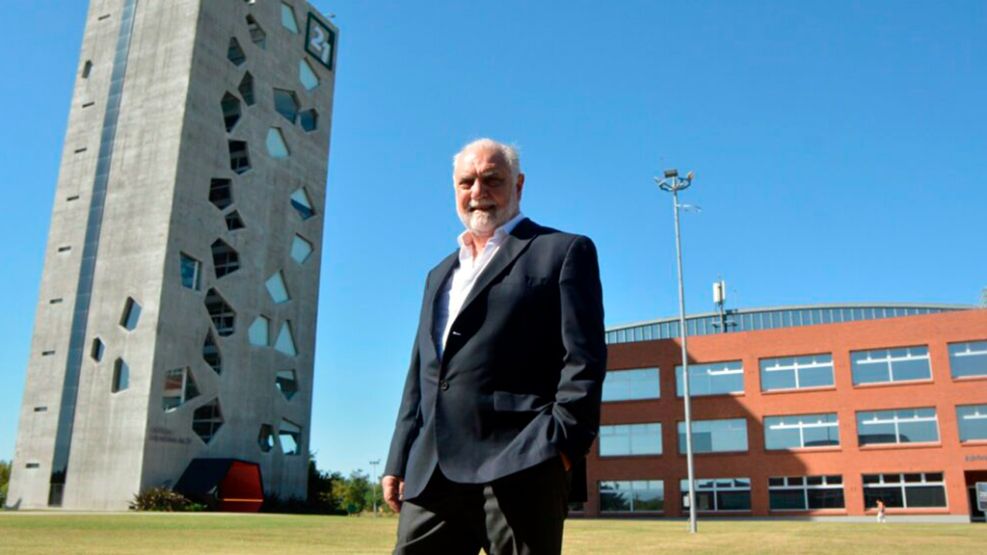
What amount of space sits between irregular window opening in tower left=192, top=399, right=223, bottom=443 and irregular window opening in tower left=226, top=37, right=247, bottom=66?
56.9 feet

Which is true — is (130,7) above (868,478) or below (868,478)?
above

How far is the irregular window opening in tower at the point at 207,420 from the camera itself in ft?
125

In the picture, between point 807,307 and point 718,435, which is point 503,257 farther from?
point 807,307

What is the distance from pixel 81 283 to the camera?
3881 centimetres

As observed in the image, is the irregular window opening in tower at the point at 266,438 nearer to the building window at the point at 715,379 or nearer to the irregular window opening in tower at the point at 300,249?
the irregular window opening in tower at the point at 300,249

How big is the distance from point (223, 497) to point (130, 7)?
24907 mm

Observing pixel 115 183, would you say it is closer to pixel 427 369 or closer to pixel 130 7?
pixel 130 7

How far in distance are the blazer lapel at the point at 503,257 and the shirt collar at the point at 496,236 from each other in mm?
23

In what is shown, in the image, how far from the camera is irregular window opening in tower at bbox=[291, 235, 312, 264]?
45966mm

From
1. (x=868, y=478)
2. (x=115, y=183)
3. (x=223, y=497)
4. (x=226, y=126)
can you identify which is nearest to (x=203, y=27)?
(x=226, y=126)

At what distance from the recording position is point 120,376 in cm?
3653

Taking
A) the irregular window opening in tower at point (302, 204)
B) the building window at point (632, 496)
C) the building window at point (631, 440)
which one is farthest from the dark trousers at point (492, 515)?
the building window at point (631, 440)

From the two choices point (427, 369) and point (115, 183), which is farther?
point (115, 183)

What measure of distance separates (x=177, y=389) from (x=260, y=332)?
6273 mm
